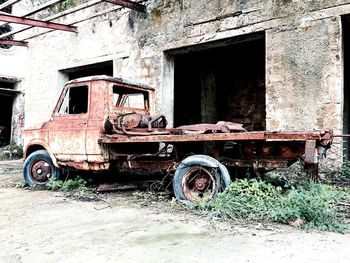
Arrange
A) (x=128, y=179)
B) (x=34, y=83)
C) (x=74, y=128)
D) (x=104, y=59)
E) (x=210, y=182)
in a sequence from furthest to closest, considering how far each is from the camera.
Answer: (x=34, y=83) → (x=104, y=59) → (x=128, y=179) → (x=74, y=128) → (x=210, y=182)

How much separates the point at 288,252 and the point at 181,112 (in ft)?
30.7

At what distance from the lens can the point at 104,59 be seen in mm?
9023

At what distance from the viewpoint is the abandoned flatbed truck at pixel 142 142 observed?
171 inches

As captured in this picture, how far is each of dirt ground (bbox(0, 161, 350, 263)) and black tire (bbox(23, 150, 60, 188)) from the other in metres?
1.64

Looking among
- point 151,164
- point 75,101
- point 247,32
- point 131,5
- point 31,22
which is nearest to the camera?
point 151,164

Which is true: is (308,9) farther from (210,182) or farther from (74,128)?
(74,128)

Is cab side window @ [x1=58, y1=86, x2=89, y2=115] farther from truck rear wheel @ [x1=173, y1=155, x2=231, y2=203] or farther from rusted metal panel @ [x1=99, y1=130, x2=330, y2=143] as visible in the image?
truck rear wheel @ [x1=173, y1=155, x2=231, y2=203]

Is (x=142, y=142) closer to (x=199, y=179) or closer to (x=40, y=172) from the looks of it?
(x=199, y=179)

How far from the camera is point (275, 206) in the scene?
384 centimetres

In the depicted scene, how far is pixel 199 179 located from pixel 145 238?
155 cm

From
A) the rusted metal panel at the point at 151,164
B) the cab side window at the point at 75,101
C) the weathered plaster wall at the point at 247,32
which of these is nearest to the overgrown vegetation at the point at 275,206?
the rusted metal panel at the point at 151,164

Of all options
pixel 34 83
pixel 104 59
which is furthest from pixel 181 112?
pixel 34 83

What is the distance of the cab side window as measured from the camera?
19.4 ft

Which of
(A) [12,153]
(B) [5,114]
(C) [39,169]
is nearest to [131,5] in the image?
(C) [39,169]
